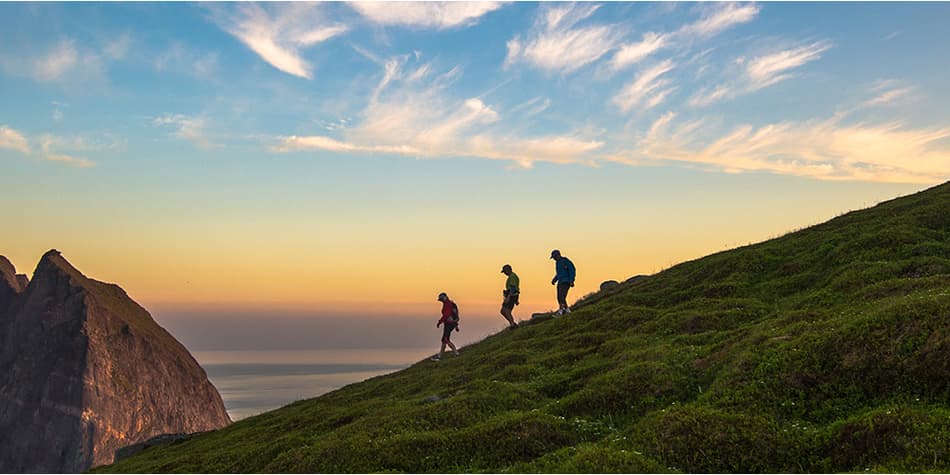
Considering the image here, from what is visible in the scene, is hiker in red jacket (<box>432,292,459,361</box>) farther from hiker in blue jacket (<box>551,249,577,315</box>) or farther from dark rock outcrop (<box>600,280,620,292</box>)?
dark rock outcrop (<box>600,280,620,292</box>)

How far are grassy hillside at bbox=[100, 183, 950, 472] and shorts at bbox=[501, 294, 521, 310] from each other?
107 inches

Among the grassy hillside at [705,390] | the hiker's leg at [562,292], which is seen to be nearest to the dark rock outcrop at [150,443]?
the grassy hillside at [705,390]

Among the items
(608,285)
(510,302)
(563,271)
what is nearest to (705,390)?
(563,271)

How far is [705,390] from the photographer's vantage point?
819 inches

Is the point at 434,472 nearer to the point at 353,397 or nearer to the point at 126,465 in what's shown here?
the point at 353,397

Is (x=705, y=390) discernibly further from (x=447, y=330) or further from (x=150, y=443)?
(x=150, y=443)

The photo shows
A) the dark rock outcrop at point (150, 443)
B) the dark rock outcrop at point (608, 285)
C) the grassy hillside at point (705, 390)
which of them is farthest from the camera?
the dark rock outcrop at point (608, 285)

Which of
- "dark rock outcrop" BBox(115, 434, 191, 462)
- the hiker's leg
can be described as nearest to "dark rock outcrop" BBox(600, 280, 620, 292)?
the hiker's leg

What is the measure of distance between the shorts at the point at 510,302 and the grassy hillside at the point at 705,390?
273cm

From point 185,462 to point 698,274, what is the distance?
3013 centimetres

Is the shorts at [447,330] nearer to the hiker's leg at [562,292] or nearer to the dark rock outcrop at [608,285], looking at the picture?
the hiker's leg at [562,292]

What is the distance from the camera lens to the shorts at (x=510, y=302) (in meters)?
40.2

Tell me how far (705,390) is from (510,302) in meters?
20.5

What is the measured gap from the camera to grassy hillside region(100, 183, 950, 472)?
16.4 metres
